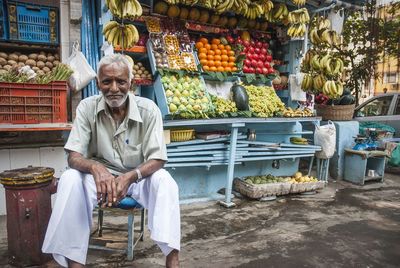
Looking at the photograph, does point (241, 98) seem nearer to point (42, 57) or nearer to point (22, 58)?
point (42, 57)

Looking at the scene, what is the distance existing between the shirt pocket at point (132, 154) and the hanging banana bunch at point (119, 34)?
6.80 ft

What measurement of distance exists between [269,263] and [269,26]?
4555 mm

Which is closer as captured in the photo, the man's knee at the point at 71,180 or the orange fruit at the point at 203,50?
the man's knee at the point at 71,180

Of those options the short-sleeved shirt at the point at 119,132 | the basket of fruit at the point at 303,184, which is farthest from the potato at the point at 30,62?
the basket of fruit at the point at 303,184

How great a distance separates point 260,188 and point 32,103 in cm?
330

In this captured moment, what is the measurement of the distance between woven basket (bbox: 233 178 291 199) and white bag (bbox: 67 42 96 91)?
2.73 metres

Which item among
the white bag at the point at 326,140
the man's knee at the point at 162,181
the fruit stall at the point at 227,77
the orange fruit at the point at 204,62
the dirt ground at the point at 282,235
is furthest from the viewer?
the white bag at the point at 326,140

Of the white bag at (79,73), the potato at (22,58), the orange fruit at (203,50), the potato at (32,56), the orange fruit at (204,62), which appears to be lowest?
the white bag at (79,73)

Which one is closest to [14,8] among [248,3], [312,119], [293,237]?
[248,3]

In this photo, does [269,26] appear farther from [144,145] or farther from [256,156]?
[144,145]

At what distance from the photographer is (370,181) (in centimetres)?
673

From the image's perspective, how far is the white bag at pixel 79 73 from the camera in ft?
13.6

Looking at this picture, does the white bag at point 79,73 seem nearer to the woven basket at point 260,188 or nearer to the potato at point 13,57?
the potato at point 13,57

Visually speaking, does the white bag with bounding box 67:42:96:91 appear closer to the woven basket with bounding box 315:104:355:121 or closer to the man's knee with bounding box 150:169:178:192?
the man's knee with bounding box 150:169:178:192
